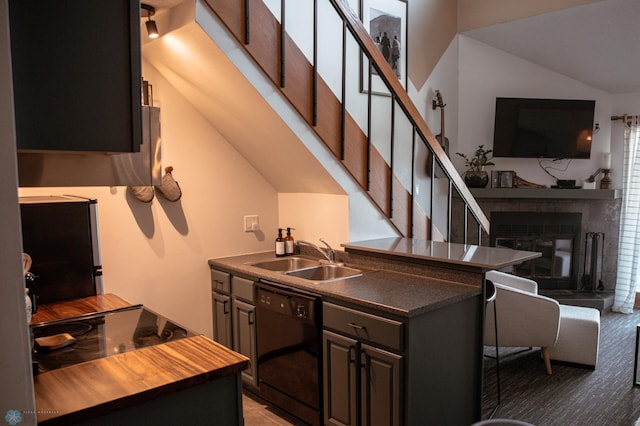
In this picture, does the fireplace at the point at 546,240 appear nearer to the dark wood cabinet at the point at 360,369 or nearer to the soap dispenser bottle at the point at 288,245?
the soap dispenser bottle at the point at 288,245

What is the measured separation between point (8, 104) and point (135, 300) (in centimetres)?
243

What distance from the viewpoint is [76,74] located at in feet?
3.34

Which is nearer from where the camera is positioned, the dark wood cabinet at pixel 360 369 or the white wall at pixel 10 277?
the white wall at pixel 10 277

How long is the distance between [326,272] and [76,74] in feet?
7.67

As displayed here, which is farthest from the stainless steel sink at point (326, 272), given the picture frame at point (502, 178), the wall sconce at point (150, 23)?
the picture frame at point (502, 178)

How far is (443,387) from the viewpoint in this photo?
2385mm

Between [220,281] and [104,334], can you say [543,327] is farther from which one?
[104,334]

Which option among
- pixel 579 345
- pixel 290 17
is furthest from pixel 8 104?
pixel 579 345

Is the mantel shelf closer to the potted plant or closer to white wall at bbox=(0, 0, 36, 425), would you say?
the potted plant

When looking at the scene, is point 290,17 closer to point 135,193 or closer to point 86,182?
point 135,193

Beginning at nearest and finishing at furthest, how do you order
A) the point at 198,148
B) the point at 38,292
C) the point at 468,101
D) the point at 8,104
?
the point at 8,104 → the point at 38,292 → the point at 198,148 → the point at 468,101

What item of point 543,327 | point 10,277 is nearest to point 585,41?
point 543,327

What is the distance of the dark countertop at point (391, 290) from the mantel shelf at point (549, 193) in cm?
268

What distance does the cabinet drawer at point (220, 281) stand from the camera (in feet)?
10.8
